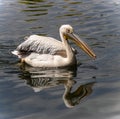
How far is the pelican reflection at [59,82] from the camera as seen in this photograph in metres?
7.08

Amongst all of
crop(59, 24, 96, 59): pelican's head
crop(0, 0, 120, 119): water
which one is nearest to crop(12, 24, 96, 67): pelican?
crop(59, 24, 96, 59): pelican's head

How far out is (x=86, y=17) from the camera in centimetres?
1208

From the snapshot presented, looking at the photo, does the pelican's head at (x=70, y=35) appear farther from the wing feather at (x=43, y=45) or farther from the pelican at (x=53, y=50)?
the wing feather at (x=43, y=45)

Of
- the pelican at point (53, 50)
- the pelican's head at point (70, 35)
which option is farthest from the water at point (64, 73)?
the pelican's head at point (70, 35)

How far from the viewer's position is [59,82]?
25.7ft

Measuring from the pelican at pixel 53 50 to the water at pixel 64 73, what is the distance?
182 mm

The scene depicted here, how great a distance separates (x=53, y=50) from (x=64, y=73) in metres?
0.65

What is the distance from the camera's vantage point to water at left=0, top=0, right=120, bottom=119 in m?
6.53

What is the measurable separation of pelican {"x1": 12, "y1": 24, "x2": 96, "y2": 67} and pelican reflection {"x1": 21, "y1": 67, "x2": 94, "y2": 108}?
19cm

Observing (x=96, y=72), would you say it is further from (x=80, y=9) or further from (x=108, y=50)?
(x=80, y=9)

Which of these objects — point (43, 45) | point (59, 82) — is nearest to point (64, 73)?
point (59, 82)

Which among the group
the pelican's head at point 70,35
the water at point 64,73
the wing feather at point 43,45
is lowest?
the water at point 64,73

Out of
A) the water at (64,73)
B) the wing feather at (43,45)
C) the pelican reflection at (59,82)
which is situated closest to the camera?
the water at (64,73)

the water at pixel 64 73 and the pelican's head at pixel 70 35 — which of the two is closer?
the water at pixel 64 73
